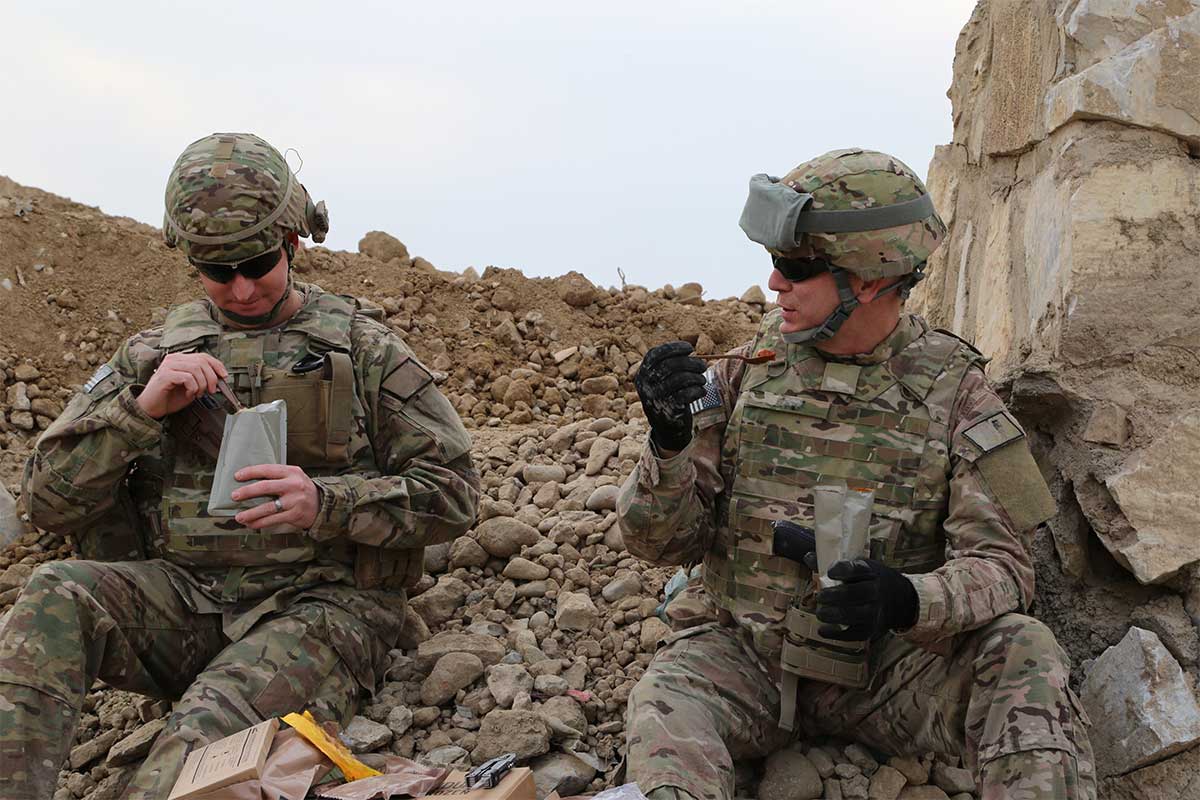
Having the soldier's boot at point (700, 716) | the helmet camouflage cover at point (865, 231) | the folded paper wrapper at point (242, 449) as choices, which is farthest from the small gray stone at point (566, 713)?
the helmet camouflage cover at point (865, 231)

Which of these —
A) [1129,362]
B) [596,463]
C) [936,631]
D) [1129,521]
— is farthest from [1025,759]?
[596,463]

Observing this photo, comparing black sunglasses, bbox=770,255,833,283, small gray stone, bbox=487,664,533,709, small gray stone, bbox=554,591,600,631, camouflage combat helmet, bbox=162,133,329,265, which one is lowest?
small gray stone, bbox=487,664,533,709

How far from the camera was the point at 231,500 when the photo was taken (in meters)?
3.54

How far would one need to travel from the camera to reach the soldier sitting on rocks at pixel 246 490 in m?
3.74

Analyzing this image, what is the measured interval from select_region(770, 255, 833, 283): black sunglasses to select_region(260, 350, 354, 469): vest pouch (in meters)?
1.40

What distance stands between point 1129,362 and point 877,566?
4.59 feet

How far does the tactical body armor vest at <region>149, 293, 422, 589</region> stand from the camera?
4004 millimetres

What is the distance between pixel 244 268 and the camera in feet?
13.1

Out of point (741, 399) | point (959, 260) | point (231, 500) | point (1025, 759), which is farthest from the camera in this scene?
point (959, 260)

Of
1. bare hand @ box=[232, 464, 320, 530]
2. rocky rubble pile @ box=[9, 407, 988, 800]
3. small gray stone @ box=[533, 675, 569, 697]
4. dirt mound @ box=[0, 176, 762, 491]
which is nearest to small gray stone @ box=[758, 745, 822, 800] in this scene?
rocky rubble pile @ box=[9, 407, 988, 800]

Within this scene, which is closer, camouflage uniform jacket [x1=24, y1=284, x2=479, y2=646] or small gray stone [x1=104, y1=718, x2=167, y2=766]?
camouflage uniform jacket [x1=24, y1=284, x2=479, y2=646]

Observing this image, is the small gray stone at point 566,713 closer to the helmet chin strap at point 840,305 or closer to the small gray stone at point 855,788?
the small gray stone at point 855,788

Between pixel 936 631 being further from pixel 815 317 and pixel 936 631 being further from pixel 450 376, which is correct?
pixel 450 376

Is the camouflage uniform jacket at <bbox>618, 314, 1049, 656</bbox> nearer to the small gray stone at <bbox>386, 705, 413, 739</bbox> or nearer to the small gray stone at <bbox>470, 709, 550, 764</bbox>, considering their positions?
the small gray stone at <bbox>470, 709, 550, 764</bbox>
